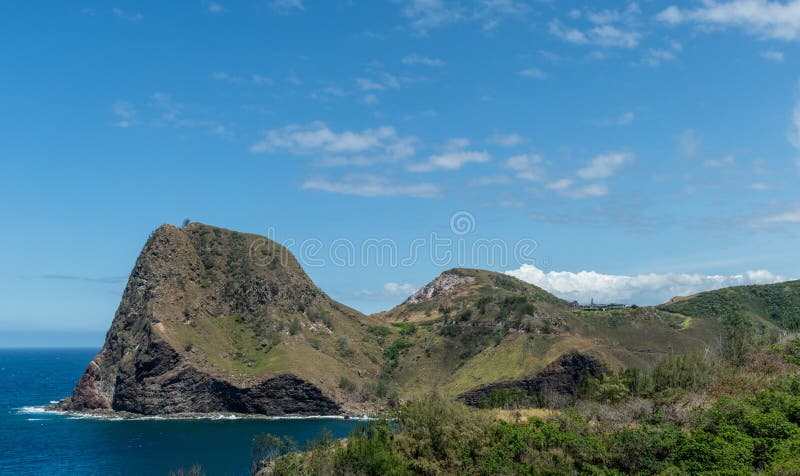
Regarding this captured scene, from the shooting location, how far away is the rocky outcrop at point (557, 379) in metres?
158

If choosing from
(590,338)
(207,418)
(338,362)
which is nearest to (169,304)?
→ (207,418)

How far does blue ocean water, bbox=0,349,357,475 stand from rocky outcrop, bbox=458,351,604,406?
35.8 m

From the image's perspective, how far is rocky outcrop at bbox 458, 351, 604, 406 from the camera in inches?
6216

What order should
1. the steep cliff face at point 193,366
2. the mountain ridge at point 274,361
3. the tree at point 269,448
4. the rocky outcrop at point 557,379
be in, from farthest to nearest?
the steep cliff face at point 193,366 < the mountain ridge at point 274,361 < the rocky outcrop at point 557,379 < the tree at point 269,448

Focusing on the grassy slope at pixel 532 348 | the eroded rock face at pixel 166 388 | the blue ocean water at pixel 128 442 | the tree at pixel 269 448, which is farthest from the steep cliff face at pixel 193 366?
the tree at pixel 269 448

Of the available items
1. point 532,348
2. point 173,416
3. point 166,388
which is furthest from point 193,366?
point 532,348

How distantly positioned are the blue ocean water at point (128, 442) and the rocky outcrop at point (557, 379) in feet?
118

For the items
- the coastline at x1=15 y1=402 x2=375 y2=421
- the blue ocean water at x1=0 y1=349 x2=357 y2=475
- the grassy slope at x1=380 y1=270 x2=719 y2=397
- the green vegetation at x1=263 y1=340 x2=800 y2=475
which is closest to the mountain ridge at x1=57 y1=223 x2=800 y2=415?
the grassy slope at x1=380 y1=270 x2=719 y2=397

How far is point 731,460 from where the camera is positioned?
49.4 metres

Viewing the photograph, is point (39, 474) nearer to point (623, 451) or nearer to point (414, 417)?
point (414, 417)

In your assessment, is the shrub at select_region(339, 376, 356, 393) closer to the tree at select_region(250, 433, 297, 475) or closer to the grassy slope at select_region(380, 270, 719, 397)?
the grassy slope at select_region(380, 270, 719, 397)

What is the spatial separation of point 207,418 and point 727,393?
445ft

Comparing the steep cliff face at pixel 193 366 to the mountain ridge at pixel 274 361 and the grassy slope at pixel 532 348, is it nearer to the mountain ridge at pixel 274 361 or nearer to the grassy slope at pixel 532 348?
the mountain ridge at pixel 274 361

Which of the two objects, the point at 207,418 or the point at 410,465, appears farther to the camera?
the point at 207,418
